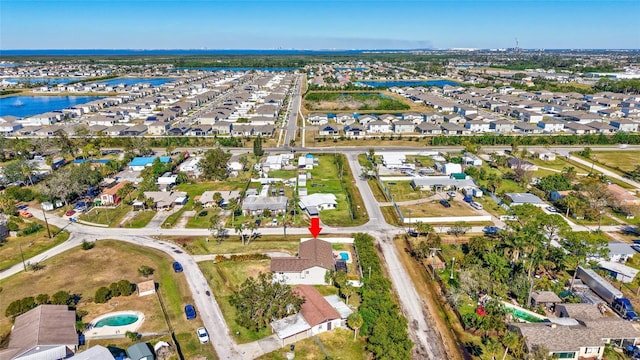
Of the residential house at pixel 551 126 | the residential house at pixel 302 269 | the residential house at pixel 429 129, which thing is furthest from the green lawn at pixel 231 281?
the residential house at pixel 551 126

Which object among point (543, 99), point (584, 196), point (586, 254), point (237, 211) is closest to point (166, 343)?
point (237, 211)

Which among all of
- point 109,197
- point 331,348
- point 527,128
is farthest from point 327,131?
point 331,348

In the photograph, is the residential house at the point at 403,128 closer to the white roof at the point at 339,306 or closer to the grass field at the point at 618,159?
the grass field at the point at 618,159

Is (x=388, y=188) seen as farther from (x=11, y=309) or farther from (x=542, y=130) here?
(x=542, y=130)

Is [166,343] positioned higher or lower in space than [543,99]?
lower

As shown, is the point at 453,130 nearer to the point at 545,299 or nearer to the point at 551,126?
the point at 551,126

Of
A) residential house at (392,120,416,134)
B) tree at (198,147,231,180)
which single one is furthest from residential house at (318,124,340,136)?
tree at (198,147,231,180)

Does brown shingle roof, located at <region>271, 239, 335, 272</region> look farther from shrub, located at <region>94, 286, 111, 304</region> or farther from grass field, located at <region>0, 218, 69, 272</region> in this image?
grass field, located at <region>0, 218, 69, 272</region>
